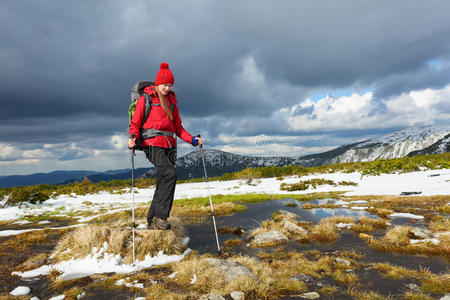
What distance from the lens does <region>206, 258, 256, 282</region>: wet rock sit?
4285 millimetres

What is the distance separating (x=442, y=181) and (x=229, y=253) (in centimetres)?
2321

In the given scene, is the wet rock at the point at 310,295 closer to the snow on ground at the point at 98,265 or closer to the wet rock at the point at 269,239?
the wet rock at the point at 269,239

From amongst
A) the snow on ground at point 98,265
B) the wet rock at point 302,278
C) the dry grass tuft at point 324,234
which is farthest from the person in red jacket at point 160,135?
the dry grass tuft at point 324,234

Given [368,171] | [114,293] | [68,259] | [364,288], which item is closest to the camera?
[364,288]

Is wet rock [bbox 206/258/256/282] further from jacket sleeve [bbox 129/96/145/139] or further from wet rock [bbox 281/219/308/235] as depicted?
jacket sleeve [bbox 129/96/145/139]

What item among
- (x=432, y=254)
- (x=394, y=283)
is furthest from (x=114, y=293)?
(x=432, y=254)

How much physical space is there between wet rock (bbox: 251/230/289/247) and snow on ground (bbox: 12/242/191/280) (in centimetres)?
243

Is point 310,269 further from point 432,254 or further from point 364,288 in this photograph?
point 432,254

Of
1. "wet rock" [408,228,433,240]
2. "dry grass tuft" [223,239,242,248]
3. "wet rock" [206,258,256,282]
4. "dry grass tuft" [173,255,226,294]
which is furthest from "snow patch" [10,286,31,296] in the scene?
"wet rock" [408,228,433,240]

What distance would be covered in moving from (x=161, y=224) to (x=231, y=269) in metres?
3.06

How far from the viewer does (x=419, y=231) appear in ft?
22.0

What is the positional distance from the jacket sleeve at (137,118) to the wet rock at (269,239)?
488cm

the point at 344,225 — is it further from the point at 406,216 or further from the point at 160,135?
the point at 160,135

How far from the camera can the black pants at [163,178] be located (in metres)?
6.80
